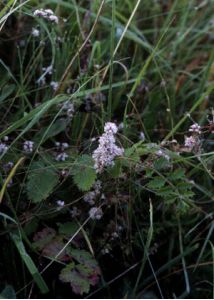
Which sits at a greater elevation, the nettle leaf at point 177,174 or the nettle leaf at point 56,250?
the nettle leaf at point 177,174

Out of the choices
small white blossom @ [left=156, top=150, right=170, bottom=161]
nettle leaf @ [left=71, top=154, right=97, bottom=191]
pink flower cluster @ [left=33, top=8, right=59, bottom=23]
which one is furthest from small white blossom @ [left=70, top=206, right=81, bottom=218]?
pink flower cluster @ [left=33, top=8, right=59, bottom=23]

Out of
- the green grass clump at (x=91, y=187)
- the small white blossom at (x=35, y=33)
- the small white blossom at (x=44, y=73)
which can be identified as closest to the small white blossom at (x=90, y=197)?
the green grass clump at (x=91, y=187)

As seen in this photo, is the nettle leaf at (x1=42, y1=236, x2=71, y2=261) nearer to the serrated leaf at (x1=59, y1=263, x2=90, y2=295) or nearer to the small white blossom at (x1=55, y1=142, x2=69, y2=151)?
the serrated leaf at (x1=59, y1=263, x2=90, y2=295)

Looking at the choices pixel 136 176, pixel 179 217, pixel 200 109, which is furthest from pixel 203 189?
pixel 200 109

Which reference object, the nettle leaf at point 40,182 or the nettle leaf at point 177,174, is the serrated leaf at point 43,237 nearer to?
the nettle leaf at point 40,182

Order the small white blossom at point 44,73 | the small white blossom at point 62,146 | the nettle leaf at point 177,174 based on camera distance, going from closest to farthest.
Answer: the nettle leaf at point 177,174, the small white blossom at point 62,146, the small white blossom at point 44,73

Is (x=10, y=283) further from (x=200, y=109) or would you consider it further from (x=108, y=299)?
(x=200, y=109)
